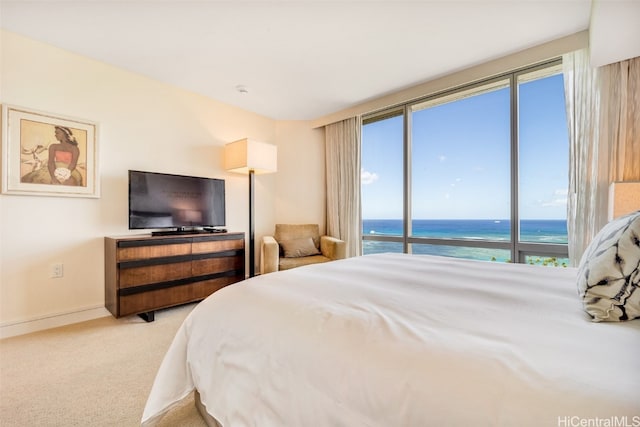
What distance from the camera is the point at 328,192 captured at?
448cm

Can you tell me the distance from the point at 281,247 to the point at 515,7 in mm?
3342

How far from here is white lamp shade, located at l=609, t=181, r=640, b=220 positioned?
1877 millimetres

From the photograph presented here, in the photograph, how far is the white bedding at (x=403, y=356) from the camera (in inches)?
21.5

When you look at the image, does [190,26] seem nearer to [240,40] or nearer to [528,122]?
[240,40]

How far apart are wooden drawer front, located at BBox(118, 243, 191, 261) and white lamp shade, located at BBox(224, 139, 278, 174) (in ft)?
4.02

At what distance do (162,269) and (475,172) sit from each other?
3893mm

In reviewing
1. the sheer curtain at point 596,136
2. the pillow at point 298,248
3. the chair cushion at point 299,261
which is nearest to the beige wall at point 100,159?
the pillow at point 298,248

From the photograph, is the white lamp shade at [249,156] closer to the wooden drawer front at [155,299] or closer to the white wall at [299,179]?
the white wall at [299,179]

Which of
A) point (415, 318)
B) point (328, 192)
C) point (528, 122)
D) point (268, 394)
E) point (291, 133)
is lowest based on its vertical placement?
point (268, 394)

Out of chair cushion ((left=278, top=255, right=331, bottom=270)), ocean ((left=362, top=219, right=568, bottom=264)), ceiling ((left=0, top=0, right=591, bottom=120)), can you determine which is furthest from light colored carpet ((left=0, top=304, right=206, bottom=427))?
ocean ((left=362, top=219, right=568, bottom=264))

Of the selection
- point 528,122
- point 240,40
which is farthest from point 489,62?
point 240,40

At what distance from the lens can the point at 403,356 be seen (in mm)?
681

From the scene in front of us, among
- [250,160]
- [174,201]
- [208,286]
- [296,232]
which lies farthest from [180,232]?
[296,232]

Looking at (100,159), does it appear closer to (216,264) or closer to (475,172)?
(216,264)
